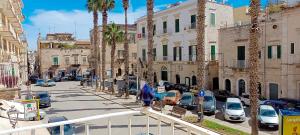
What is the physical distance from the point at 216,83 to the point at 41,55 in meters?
48.8

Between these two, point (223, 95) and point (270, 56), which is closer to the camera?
point (270, 56)

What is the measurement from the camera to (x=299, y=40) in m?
27.5

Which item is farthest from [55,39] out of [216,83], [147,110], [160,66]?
[147,110]

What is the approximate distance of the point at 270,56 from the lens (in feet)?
100

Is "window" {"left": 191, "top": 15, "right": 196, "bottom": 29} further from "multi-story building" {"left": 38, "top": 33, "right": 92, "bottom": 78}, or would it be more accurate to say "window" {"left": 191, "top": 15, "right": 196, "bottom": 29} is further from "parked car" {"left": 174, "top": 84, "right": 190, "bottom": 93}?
"multi-story building" {"left": 38, "top": 33, "right": 92, "bottom": 78}

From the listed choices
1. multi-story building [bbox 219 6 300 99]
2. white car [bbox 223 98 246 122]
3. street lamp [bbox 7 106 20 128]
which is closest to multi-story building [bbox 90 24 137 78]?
multi-story building [bbox 219 6 300 99]

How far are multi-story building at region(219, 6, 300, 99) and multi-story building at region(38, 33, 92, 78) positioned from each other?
4831 centimetres

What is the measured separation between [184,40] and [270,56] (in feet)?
49.4

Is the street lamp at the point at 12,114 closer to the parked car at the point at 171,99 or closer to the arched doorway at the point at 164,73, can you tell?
the parked car at the point at 171,99

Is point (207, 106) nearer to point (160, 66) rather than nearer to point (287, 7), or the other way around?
point (287, 7)

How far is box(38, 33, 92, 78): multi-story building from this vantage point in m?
Answer: 75.2

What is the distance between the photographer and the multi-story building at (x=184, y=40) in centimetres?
4125

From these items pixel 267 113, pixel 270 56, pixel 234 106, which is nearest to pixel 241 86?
pixel 270 56

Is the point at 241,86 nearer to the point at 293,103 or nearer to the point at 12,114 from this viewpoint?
the point at 293,103
